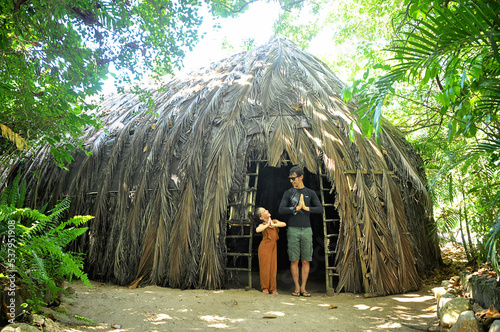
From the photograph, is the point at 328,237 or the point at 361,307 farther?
the point at 328,237

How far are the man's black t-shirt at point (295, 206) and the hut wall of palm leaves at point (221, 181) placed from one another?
365mm

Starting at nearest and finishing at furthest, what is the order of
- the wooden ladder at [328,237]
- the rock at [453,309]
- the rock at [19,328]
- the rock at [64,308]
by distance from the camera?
the rock at [19,328] < the rock at [453,309] < the rock at [64,308] < the wooden ladder at [328,237]

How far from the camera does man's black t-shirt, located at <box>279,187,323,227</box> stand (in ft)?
17.8

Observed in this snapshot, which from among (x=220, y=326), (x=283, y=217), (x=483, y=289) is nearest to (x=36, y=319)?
(x=220, y=326)

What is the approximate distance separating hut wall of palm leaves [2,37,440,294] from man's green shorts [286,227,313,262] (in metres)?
0.48

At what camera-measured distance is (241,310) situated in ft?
14.7

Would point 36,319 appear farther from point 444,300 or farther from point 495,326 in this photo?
point 444,300

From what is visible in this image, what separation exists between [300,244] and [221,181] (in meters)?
1.53

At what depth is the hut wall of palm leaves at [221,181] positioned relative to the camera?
17.9ft

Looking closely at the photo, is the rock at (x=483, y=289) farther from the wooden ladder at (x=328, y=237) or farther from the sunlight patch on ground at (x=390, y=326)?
the wooden ladder at (x=328, y=237)

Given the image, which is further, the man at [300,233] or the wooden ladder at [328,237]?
the wooden ladder at [328,237]

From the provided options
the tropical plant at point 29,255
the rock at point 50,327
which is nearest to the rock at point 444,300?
the tropical plant at point 29,255

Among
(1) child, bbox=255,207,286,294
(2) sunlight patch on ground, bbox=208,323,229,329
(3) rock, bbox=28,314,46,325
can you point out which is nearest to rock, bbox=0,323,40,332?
(3) rock, bbox=28,314,46,325

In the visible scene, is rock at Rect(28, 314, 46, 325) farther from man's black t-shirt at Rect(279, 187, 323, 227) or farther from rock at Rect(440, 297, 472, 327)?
rock at Rect(440, 297, 472, 327)
